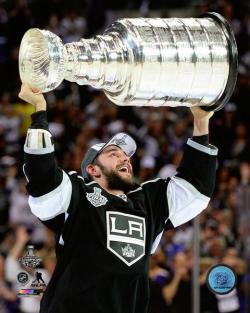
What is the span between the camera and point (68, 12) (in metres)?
10.7

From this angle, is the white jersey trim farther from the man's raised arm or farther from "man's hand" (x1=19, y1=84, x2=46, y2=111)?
"man's hand" (x1=19, y1=84, x2=46, y2=111)

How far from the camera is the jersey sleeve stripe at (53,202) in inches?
135

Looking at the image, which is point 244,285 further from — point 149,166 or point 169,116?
point 169,116

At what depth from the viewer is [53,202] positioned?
3461 mm

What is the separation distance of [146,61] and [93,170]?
643 millimetres

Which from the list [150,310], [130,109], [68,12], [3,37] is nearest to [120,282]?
[150,310]

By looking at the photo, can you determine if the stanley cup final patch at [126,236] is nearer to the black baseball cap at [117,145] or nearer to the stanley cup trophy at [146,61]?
the black baseball cap at [117,145]

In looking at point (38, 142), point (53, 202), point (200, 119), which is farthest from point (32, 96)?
point (200, 119)

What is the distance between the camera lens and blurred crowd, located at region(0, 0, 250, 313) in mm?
4492

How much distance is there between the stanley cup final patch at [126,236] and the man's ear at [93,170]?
0.83ft

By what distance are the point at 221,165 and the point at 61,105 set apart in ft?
7.23

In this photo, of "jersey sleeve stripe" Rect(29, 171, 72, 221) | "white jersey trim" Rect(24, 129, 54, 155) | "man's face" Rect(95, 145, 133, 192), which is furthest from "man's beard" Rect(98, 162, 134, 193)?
"white jersey trim" Rect(24, 129, 54, 155)

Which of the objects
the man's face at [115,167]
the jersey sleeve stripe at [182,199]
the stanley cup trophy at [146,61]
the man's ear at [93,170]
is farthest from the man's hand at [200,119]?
the man's ear at [93,170]

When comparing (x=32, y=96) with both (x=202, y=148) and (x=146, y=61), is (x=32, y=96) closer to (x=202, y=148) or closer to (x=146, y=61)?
(x=146, y=61)
